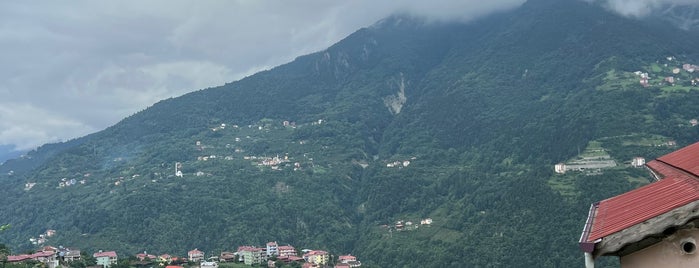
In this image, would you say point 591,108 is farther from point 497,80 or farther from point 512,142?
point 497,80

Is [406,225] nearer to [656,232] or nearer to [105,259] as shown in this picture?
[105,259]

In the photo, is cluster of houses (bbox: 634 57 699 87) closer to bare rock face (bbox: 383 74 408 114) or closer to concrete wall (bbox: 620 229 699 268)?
bare rock face (bbox: 383 74 408 114)

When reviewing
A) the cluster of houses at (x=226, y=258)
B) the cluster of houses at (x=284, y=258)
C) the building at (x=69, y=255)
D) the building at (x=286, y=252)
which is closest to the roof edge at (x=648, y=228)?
the cluster of houses at (x=226, y=258)

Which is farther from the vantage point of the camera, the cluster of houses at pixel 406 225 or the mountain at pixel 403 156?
the cluster of houses at pixel 406 225

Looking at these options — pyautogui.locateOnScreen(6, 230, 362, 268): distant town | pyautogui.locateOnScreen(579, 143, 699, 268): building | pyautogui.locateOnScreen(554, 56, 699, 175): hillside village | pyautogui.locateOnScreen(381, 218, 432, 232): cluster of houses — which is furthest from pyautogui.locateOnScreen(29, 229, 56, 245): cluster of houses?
pyautogui.locateOnScreen(579, 143, 699, 268): building

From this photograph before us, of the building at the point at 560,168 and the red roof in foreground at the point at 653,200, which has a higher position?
the red roof in foreground at the point at 653,200

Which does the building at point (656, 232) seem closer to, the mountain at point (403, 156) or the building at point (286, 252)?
the mountain at point (403, 156)

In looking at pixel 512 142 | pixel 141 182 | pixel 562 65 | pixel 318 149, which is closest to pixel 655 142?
pixel 512 142
